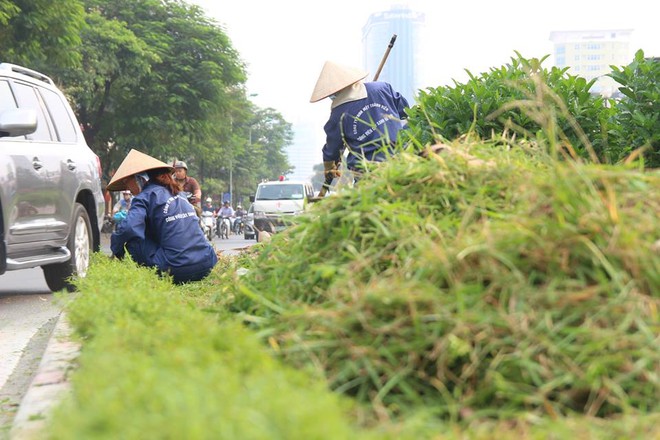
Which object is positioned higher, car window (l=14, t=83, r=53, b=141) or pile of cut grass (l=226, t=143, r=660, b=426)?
car window (l=14, t=83, r=53, b=141)

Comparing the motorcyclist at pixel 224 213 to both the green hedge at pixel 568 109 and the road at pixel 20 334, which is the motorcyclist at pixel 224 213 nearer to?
the road at pixel 20 334

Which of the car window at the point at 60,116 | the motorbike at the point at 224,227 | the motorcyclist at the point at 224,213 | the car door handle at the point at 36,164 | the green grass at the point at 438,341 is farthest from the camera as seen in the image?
the motorcyclist at the point at 224,213

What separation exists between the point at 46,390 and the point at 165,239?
3.64 m

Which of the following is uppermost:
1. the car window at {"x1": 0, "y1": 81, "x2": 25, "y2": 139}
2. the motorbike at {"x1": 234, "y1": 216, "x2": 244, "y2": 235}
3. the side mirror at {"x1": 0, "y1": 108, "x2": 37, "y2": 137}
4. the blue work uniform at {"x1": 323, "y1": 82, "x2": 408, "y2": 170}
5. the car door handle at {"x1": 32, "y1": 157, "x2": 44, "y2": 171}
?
the car window at {"x1": 0, "y1": 81, "x2": 25, "y2": 139}

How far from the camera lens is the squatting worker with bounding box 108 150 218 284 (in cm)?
732

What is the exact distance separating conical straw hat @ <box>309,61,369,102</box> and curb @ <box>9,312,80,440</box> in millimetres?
3478

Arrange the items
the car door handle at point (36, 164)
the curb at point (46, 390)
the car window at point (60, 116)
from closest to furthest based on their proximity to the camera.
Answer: the curb at point (46, 390) < the car door handle at point (36, 164) < the car window at point (60, 116)

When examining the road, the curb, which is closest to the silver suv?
the road

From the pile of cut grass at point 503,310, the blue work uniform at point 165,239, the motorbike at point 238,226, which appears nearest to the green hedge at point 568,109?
the blue work uniform at point 165,239

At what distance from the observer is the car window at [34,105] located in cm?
824

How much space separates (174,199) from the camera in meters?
7.57

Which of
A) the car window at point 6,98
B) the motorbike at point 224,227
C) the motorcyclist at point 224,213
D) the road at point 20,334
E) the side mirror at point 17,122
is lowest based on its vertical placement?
the motorbike at point 224,227

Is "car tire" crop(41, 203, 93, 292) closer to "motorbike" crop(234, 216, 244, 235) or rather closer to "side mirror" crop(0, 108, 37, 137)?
"side mirror" crop(0, 108, 37, 137)

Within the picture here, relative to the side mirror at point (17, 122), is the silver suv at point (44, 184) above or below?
below
